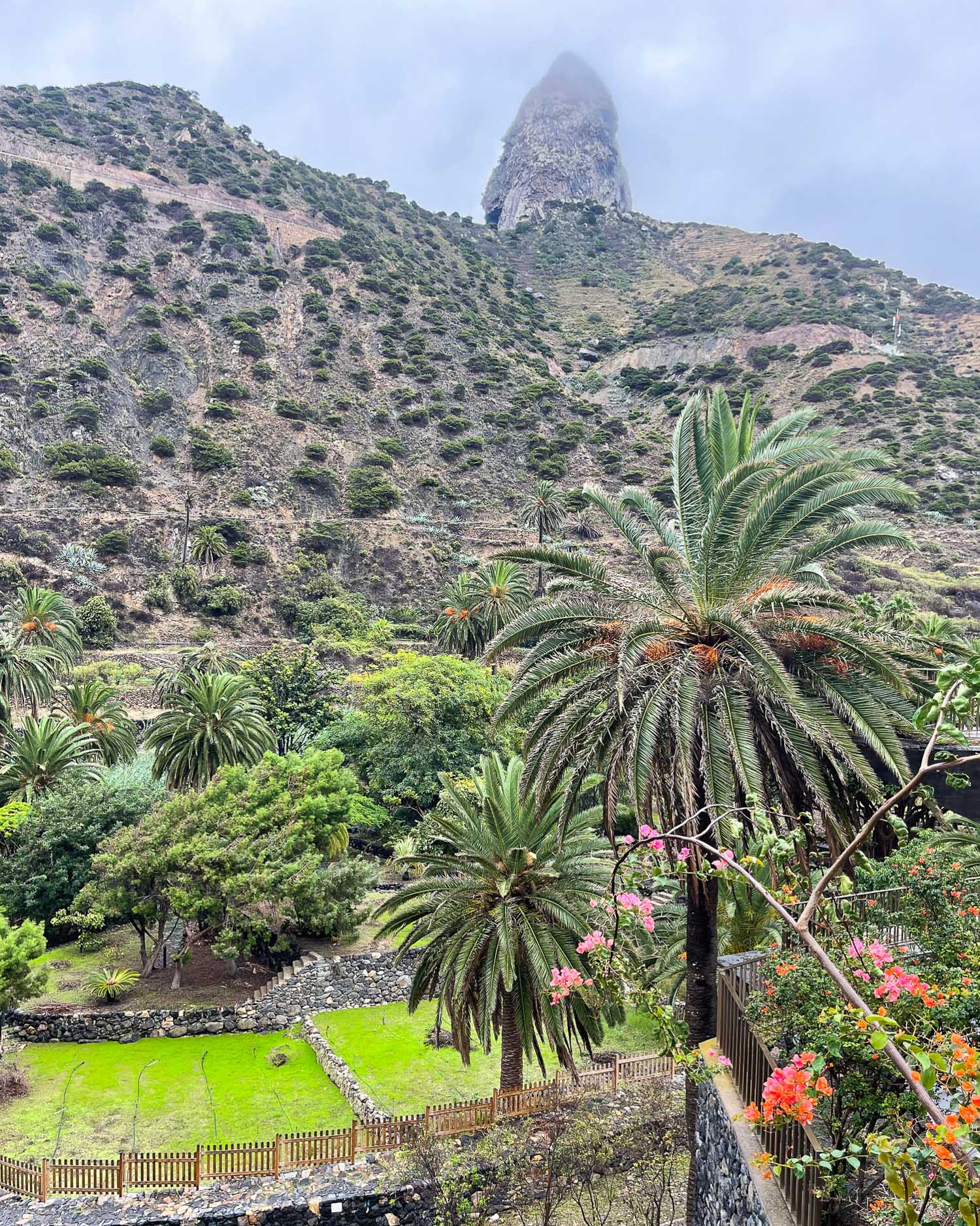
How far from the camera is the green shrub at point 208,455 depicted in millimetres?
69438

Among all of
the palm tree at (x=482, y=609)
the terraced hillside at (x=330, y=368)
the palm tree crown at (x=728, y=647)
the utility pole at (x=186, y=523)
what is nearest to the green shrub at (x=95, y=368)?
the terraced hillside at (x=330, y=368)

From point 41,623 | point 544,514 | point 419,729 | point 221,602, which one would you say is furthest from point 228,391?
point 419,729

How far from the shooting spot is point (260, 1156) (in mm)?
14781

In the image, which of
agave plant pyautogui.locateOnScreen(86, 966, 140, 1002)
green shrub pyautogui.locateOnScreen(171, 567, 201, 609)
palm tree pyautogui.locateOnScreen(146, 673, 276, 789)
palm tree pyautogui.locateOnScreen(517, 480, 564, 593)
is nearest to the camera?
agave plant pyautogui.locateOnScreen(86, 966, 140, 1002)

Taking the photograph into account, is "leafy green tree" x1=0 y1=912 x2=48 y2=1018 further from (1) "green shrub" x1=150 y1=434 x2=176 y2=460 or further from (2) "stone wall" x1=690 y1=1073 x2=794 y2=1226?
(1) "green shrub" x1=150 y1=434 x2=176 y2=460

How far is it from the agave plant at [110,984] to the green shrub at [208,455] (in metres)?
52.4

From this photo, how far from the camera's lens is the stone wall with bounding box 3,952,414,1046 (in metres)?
21.8

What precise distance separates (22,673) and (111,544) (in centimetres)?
2907

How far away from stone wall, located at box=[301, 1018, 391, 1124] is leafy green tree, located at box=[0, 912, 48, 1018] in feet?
22.8

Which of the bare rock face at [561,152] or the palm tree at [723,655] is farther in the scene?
the bare rock face at [561,152]

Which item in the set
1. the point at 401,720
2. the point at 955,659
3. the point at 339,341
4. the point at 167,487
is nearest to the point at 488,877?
the point at 955,659

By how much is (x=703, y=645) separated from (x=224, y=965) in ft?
71.2

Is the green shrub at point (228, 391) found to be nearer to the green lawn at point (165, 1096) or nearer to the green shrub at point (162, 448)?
the green shrub at point (162, 448)

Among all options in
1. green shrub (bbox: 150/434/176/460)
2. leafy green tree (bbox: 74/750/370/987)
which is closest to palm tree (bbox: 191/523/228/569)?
green shrub (bbox: 150/434/176/460)
